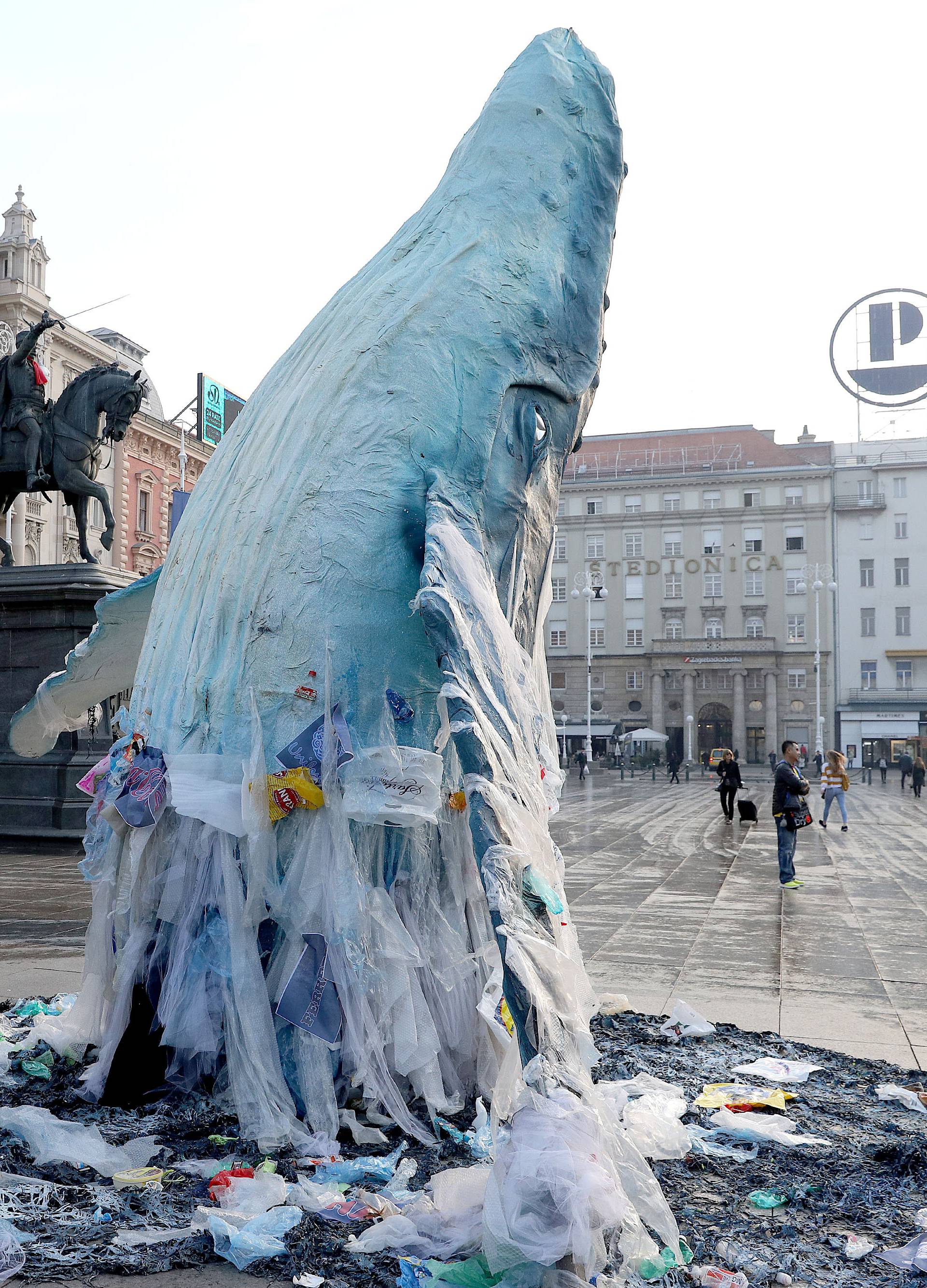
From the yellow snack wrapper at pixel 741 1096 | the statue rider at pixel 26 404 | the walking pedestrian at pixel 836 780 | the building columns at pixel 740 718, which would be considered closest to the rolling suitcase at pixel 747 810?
the walking pedestrian at pixel 836 780

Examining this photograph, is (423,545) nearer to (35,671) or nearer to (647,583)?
(35,671)

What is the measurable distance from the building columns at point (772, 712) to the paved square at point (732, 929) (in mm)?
45883

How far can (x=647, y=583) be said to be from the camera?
64.3m

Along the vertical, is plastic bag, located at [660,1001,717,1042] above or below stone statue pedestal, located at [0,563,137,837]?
below

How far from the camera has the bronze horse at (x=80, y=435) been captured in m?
13.3

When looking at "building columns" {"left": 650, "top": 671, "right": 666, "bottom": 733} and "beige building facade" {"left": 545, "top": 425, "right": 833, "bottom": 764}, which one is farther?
"building columns" {"left": 650, "top": 671, "right": 666, "bottom": 733}

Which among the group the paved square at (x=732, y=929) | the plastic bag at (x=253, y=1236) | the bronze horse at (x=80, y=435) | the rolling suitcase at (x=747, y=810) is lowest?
the rolling suitcase at (x=747, y=810)

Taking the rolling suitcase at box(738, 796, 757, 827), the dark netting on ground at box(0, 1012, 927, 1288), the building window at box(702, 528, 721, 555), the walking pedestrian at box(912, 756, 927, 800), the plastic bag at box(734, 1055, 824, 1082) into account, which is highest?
the building window at box(702, 528, 721, 555)

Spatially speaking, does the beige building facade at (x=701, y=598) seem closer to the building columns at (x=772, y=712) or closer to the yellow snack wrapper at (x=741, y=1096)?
the building columns at (x=772, y=712)

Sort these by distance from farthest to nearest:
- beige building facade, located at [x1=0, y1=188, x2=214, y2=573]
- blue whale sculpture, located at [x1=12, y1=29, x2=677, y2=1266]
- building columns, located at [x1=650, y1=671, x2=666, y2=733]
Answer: building columns, located at [x1=650, y1=671, x2=666, y2=733] → beige building facade, located at [x1=0, y1=188, x2=214, y2=573] → blue whale sculpture, located at [x1=12, y1=29, x2=677, y2=1266]

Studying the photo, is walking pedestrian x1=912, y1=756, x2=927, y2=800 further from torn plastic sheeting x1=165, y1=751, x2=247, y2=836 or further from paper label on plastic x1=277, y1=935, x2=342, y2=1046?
torn plastic sheeting x1=165, y1=751, x2=247, y2=836

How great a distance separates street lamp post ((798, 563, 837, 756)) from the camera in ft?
185

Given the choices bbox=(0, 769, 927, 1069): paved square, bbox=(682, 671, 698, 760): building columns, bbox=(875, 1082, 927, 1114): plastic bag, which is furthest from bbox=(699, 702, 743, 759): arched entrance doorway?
bbox=(875, 1082, 927, 1114): plastic bag

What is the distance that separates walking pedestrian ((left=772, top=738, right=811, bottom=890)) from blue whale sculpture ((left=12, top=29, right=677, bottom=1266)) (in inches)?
292
